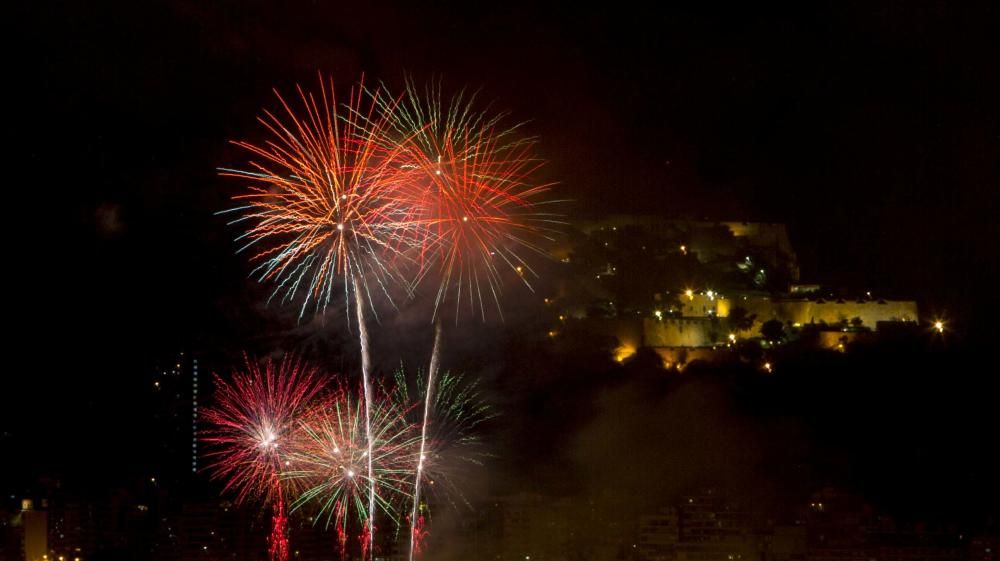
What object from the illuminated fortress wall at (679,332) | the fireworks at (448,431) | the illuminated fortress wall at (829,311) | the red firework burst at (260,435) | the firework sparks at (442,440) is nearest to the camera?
the red firework burst at (260,435)

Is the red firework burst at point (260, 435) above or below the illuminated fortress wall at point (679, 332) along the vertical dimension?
below

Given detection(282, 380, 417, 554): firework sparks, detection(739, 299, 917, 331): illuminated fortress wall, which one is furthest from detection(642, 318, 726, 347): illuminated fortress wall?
detection(282, 380, 417, 554): firework sparks

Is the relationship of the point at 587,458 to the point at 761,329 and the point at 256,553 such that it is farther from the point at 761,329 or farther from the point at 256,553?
the point at 761,329

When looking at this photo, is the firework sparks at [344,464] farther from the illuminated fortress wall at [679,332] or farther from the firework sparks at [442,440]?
the illuminated fortress wall at [679,332]

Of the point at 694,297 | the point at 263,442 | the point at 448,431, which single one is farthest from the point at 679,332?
the point at 263,442

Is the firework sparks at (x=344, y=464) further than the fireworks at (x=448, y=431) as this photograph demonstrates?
No

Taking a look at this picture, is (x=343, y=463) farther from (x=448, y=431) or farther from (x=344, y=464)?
(x=448, y=431)

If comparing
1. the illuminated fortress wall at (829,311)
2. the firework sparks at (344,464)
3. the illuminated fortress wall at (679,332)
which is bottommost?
the firework sparks at (344,464)

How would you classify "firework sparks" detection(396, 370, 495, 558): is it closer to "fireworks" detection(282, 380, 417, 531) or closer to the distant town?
"fireworks" detection(282, 380, 417, 531)

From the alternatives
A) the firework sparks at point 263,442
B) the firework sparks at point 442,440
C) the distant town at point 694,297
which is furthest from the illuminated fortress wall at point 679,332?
the firework sparks at point 263,442

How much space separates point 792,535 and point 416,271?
5079 mm

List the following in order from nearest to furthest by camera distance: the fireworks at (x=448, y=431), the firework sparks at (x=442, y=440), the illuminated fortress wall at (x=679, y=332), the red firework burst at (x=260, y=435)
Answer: the red firework burst at (x=260, y=435) → the firework sparks at (x=442, y=440) → the fireworks at (x=448, y=431) → the illuminated fortress wall at (x=679, y=332)

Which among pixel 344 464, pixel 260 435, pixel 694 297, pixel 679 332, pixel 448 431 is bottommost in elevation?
pixel 344 464

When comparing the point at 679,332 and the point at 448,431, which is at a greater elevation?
the point at 679,332
